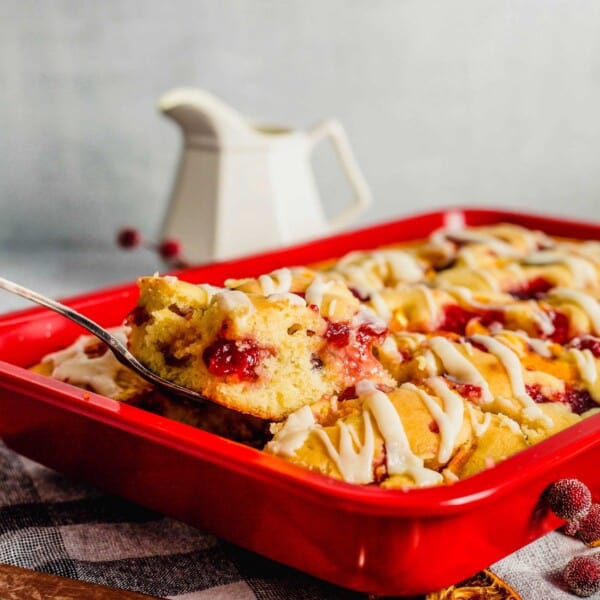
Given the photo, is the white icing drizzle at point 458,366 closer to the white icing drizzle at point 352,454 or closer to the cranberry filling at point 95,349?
the white icing drizzle at point 352,454

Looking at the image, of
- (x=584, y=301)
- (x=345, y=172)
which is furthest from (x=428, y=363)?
(x=345, y=172)

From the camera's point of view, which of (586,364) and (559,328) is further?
(559,328)

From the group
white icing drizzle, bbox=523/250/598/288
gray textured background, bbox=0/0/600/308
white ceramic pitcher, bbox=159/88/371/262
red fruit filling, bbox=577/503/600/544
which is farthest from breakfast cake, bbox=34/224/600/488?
gray textured background, bbox=0/0/600/308

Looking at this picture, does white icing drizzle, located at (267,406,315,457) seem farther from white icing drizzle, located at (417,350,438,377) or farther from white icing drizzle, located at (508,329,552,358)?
white icing drizzle, located at (508,329,552,358)

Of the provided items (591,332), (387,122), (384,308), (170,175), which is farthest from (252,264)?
(387,122)

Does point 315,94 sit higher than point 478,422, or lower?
higher

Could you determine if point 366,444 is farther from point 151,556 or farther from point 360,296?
point 360,296

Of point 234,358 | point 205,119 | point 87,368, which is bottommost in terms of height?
point 87,368
